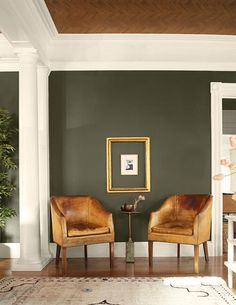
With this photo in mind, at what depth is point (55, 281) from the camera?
4.55 m

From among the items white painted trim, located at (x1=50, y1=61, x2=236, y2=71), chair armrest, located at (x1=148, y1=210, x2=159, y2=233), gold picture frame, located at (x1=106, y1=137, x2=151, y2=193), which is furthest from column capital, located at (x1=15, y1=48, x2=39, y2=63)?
chair armrest, located at (x1=148, y1=210, x2=159, y2=233)

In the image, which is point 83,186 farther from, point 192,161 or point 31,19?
point 31,19

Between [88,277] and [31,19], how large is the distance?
10.2ft

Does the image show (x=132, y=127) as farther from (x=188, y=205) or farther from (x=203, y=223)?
(x=203, y=223)

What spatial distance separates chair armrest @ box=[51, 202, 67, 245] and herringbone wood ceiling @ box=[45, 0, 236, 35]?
98.7 inches

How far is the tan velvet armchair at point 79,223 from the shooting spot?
513 centimetres

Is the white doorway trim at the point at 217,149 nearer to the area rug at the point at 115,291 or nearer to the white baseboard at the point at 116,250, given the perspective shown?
the white baseboard at the point at 116,250

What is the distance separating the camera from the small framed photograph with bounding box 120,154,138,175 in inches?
242

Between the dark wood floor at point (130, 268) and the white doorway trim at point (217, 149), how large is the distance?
0.39 meters

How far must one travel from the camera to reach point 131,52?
238 inches

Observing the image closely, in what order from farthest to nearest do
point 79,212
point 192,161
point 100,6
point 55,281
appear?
point 192,161 → point 79,212 → point 100,6 → point 55,281

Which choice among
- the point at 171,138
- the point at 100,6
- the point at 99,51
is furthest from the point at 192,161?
the point at 100,6

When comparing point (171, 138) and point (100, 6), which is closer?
point (100, 6)

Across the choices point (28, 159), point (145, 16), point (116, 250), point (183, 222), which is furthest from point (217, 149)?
point (28, 159)
